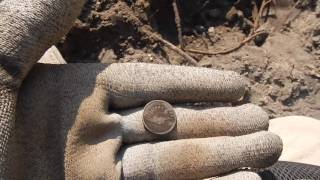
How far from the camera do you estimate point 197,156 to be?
6.29 ft

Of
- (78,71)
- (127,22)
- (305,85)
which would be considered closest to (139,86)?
(78,71)

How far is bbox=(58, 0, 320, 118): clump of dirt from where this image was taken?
9.20ft

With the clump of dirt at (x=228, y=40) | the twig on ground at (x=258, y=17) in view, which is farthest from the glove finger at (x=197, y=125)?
the twig on ground at (x=258, y=17)

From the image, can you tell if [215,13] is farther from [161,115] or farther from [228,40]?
[161,115]

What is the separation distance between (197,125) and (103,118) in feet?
1.21

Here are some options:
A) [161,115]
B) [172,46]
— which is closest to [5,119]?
[161,115]

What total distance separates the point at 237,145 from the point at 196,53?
42.6 inches

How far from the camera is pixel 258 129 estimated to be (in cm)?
203

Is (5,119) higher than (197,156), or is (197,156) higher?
(5,119)

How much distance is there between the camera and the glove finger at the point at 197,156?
1.91 m

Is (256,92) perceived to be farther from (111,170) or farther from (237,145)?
(111,170)

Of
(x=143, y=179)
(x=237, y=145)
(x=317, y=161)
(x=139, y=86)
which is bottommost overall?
(x=317, y=161)

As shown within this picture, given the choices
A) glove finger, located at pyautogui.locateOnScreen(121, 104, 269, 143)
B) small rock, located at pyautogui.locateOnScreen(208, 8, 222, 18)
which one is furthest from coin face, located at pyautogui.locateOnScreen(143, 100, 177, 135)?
small rock, located at pyautogui.locateOnScreen(208, 8, 222, 18)

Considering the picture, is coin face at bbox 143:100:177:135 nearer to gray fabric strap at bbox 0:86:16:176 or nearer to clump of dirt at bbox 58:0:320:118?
gray fabric strap at bbox 0:86:16:176
